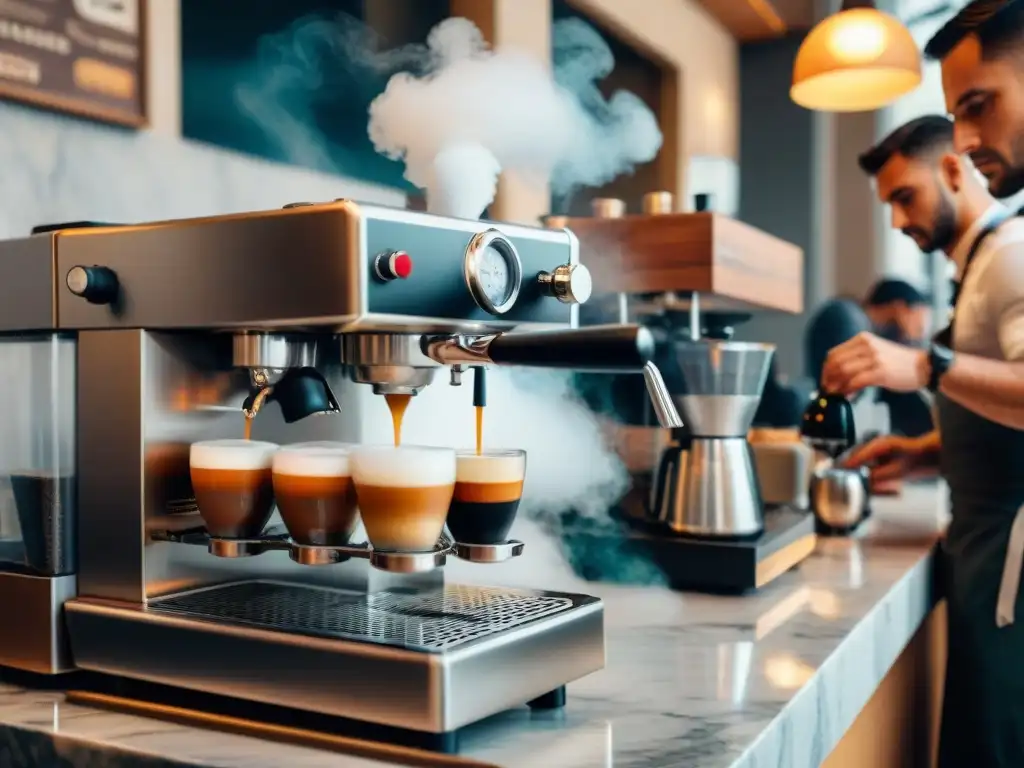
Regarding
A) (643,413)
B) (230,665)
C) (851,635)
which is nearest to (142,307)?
(230,665)

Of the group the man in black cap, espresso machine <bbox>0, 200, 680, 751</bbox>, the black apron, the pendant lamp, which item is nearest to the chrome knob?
espresso machine <bbox>0, 200, 680, 751</bbox>

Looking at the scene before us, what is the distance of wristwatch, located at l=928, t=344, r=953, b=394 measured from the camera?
1525 millimetres

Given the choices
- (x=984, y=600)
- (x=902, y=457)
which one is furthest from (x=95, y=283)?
(x=902, y=457)

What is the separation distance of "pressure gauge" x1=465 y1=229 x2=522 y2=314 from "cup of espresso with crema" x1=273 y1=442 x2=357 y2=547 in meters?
0.16

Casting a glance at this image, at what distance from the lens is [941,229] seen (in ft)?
6.10

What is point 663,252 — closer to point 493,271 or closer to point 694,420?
point 694,420

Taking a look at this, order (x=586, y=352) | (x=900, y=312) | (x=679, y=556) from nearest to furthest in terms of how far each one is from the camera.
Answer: (x=586, y=352)
(x=679, y=556)
(x=900, y=312)

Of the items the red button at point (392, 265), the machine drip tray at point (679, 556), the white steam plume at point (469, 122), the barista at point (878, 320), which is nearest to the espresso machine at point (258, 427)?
the red button at point (392, 265)

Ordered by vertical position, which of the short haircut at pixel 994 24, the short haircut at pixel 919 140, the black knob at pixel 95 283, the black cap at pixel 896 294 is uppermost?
the short haircut at pixel 994 24

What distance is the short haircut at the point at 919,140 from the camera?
1.91 meters

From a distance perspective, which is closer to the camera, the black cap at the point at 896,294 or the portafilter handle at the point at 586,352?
the portafilter handle at the point at 586,352

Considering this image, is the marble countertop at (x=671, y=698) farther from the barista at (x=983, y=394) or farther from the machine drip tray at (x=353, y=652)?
the barista at (x=983, y=394)

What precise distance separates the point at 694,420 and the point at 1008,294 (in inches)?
22.1

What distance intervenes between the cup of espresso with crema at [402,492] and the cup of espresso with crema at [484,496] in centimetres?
3
